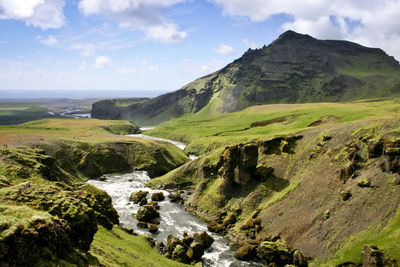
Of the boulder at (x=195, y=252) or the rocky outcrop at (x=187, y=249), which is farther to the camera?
the boulder at (x=195, y=252)

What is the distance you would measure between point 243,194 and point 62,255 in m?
48.6

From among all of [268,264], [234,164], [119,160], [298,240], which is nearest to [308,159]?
[234,164]

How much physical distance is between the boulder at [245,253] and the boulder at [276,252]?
1119 mm

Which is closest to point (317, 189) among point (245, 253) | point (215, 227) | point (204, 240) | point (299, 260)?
point (299, 260)

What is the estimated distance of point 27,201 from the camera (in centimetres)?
3062

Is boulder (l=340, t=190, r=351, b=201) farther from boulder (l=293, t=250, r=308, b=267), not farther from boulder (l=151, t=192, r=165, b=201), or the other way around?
boulder (l=151, t=192, r=165, b=201)

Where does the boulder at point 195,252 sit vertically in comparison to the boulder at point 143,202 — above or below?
above

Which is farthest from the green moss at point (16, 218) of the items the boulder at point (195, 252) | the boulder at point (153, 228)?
the boulder at point (153, 228)

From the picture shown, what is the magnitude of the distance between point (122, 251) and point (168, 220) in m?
28.3

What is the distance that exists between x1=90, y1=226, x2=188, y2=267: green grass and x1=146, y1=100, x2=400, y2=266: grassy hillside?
19.0m

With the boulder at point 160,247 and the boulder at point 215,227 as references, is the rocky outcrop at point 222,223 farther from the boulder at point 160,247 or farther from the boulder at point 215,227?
the boulder at point 160,247

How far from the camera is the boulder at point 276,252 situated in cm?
4441

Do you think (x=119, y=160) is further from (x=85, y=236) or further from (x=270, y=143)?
(x=85, y=236)

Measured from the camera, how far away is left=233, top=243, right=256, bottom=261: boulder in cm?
4781
